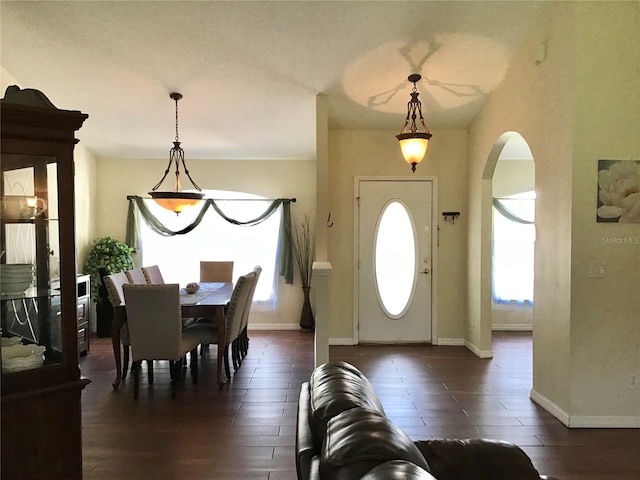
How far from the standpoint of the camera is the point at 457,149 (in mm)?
5414

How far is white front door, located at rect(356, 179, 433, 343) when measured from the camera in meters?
5.43

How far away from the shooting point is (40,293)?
1988 millimetres

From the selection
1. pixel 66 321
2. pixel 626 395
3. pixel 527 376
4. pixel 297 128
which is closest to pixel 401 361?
pixel 527 376

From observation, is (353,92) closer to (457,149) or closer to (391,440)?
(457,149)

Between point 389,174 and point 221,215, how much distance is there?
8.33 ft

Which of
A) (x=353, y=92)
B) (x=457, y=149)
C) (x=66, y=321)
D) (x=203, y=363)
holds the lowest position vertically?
(x=203, y=363)

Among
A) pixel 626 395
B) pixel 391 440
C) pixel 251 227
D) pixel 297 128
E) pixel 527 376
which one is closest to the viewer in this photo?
pixel 391 440

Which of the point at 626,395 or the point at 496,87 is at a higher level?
the point at 496,87

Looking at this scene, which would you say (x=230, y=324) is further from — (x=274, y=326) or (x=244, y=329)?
(x=274, y=326)

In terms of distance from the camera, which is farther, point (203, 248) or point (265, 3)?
point (203, 248)

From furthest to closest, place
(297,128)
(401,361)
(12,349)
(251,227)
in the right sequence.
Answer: (251,227) → (297,128) → (401,361) → (12,349)

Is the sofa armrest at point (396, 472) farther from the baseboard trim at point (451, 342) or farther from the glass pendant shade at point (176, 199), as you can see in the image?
the baseboard trim at point (451, 342)

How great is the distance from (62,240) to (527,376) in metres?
4.21

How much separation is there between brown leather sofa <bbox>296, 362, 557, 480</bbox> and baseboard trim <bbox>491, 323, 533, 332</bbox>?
16.4ft
